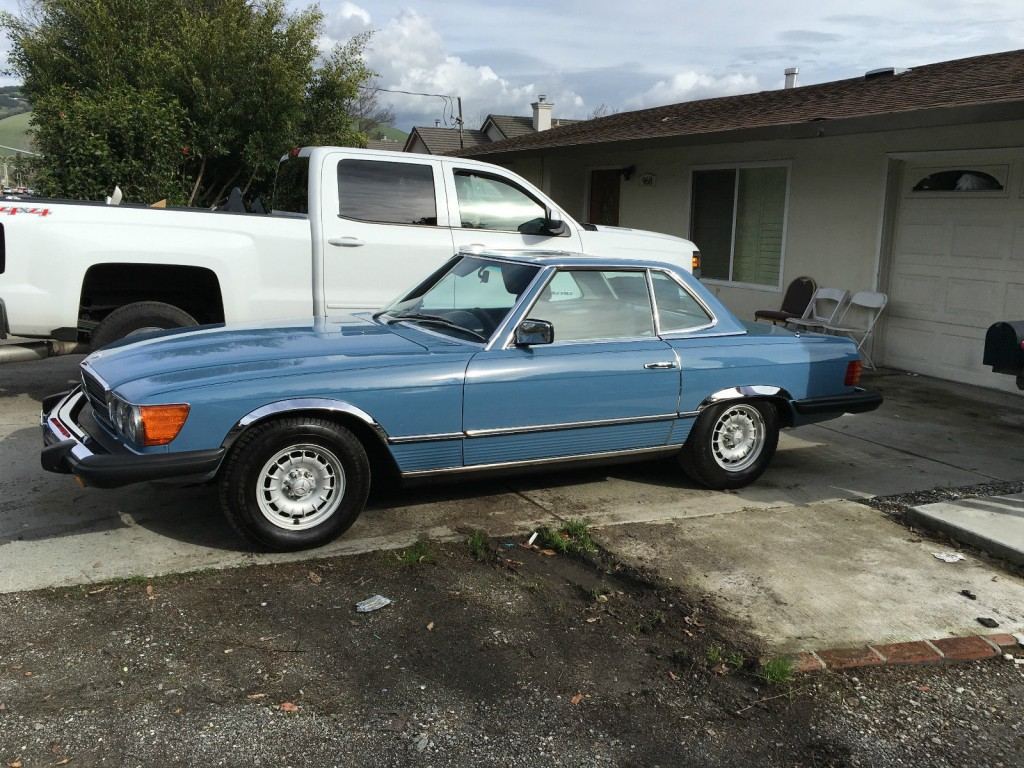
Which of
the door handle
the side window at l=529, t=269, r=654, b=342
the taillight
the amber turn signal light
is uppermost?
the door handle

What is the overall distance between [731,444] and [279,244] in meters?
3.64

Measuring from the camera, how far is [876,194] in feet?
33.0

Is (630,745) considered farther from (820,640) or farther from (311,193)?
(311,193)

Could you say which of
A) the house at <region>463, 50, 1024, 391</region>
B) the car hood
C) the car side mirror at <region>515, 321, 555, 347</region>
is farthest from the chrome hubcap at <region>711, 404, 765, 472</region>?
the house at <region>463, 50, 1024, 391</region>

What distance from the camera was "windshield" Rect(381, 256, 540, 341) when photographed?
5062 mm

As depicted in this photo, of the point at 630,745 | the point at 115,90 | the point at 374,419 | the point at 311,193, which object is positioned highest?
the point at 115,90

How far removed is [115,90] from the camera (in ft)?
44.1

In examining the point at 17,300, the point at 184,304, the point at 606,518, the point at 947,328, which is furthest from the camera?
the point at 947,328

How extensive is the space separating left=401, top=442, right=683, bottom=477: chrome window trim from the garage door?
5.37m

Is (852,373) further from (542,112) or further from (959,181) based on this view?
(542,112)

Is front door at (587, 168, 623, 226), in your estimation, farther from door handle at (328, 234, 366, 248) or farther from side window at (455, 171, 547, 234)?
door handle at (328, 234, 366, 248)

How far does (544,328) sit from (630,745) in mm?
2308

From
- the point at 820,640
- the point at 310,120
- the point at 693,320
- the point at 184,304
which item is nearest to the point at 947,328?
the point at 693,320

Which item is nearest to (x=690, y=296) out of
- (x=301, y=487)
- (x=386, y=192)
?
(x=301, y=487)
